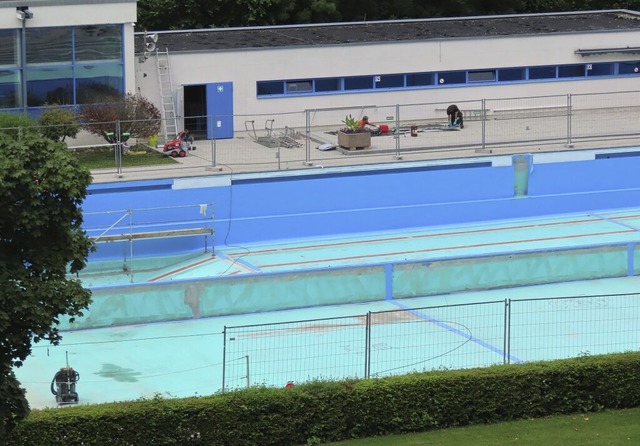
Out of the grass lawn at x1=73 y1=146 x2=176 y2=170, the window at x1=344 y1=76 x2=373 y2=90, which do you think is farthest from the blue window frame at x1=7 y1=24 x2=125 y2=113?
the window at x1=344 y1=76 x2=373 y2=90

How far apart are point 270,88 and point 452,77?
573 centimetres

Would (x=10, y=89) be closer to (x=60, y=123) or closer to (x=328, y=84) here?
(x=60, y=123)

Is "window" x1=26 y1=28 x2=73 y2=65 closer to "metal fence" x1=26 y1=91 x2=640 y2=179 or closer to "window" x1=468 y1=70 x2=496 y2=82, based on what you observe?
"metal fence" x1=26 y1=91 x2=640 y2=179

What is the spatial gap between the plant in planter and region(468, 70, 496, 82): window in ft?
19.9

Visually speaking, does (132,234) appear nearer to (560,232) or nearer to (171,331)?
(171,331)

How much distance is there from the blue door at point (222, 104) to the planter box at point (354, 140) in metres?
3.24

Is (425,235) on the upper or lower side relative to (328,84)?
lower

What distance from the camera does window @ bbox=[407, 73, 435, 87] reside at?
3978 centimetres

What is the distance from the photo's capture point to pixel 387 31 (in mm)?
41844

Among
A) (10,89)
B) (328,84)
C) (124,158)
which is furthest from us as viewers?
(328,84)

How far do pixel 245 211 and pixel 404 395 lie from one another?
14.7 meters

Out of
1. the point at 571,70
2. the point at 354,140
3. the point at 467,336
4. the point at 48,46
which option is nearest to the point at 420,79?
the point at 571,70

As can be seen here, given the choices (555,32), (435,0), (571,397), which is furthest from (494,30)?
(571,397)

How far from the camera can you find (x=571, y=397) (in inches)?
768
